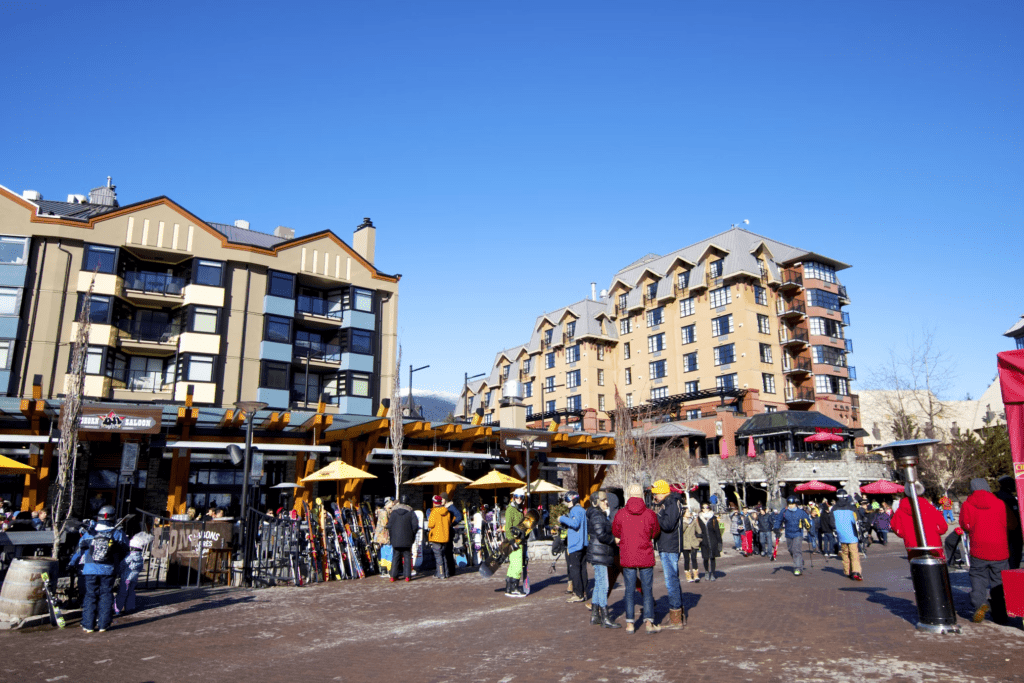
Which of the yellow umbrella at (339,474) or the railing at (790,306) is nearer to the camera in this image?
the yellow umbrella at (339,474)

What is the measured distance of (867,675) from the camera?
21.5 feet

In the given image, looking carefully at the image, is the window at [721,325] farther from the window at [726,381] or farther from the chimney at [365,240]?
the chimney at [365,240]

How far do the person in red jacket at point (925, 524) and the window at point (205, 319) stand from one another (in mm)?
30023

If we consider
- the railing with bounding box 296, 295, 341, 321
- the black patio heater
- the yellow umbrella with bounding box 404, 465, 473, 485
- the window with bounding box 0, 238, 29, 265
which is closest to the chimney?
the railing with bounding box 296, 295, 341, 321

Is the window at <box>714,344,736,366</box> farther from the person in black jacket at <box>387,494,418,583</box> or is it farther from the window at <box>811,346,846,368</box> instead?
the person in black jacket at <box>387,494,418,583</box>

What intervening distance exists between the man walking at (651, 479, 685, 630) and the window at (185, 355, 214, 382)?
2726 cm

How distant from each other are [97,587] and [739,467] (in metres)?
43.0

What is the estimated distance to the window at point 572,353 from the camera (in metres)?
69.2

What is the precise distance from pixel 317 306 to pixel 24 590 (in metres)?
27.9

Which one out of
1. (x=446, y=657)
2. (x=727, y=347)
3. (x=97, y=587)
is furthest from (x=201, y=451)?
(x=727, y=347)

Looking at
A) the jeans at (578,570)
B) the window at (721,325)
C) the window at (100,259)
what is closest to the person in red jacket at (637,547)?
the jeans at (578,570)

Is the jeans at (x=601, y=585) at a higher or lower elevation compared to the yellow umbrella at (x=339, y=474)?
lower

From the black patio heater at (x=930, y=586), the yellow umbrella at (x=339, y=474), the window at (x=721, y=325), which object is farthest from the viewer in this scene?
the window at (x=721, y=325)

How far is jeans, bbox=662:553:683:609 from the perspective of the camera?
30.1 ft
